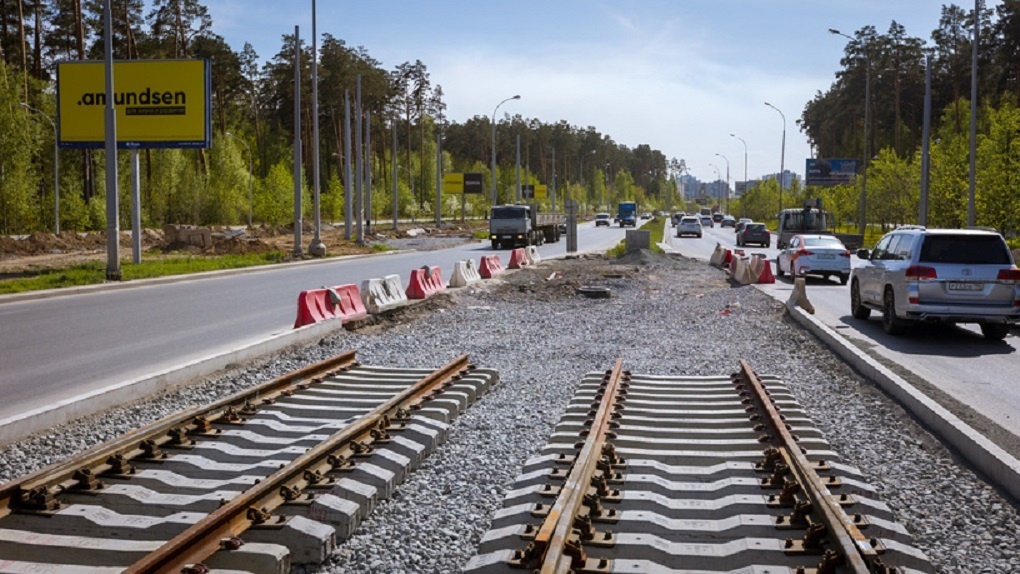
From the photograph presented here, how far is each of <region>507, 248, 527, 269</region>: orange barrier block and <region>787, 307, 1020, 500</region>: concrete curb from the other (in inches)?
833

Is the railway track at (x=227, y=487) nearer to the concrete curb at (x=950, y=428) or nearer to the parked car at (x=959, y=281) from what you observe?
the concrete curb at (x=950, y=428)

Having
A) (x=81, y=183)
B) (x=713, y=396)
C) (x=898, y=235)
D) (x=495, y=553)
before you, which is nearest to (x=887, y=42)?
(x=81, y=183)

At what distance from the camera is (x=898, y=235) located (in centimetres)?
1775

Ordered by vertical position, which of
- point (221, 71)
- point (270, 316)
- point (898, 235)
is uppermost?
point (221, 71)

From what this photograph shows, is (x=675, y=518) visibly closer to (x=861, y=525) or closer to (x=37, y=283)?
(x=861, y=525)

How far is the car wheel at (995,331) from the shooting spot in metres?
16.4

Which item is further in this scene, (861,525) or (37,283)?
(37,283)

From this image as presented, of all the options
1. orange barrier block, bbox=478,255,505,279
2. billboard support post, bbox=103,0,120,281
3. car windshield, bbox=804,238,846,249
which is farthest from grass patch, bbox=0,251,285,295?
car windshield, bbox=804,238,846,249

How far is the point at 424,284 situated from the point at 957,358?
1151 cm

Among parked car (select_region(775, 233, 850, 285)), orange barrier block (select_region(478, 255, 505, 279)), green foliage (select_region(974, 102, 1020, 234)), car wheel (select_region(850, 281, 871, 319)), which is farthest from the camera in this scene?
green foliage (select_region(974, 102, 1020, 234))

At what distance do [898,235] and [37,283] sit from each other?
20.0 metres

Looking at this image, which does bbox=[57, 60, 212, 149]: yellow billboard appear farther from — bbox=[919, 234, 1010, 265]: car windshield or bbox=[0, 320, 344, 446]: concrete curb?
bbox=[919, 234, 1010, 265]: car windshield

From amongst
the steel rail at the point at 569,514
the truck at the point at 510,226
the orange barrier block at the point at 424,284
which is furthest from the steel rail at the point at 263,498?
the truck at the point at 510,226

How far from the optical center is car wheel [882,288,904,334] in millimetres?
16984
